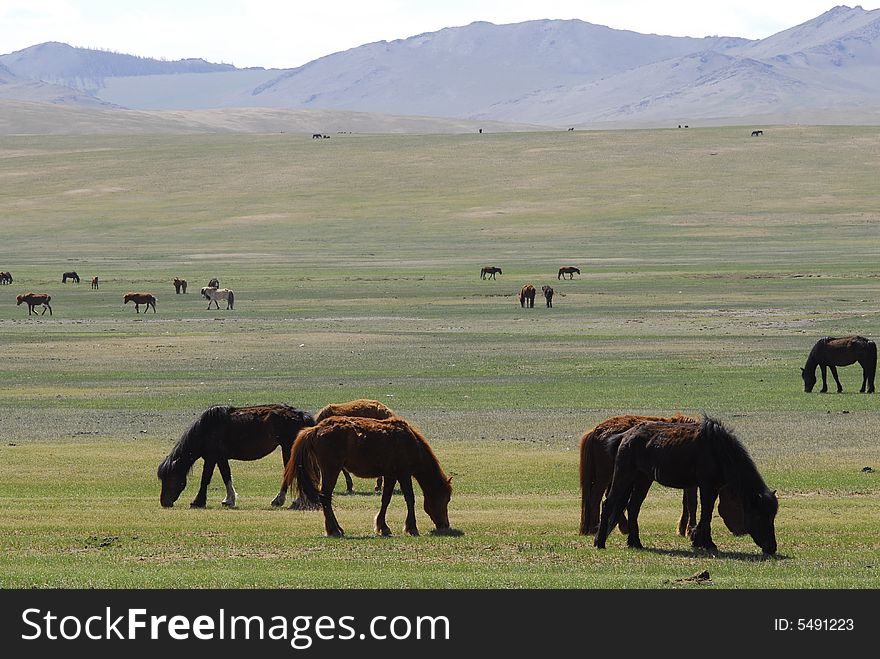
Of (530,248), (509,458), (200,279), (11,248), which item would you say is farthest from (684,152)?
(509,458)

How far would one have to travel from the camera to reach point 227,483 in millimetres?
16750

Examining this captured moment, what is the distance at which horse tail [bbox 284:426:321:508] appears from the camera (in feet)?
46.9

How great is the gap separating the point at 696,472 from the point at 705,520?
17.5 inches

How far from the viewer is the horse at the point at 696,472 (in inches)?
496

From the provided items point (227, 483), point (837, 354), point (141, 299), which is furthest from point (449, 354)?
point (227, 483)

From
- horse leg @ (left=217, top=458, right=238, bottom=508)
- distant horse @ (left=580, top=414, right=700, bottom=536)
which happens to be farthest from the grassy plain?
horse leg @ (left=217, top=458, right=238, bottom=508)

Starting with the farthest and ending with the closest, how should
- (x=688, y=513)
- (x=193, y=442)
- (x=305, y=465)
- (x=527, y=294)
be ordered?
(x=527, y=294) < (x=193, y=442) < (x=305, y=465) < (x=688, y=513)

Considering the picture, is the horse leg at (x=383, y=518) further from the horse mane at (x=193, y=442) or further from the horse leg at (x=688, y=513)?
the horse mane at (x=193, y=442)

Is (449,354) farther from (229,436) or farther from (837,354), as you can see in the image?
(229,436)

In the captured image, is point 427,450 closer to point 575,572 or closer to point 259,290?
point 575,572

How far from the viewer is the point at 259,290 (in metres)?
62.8

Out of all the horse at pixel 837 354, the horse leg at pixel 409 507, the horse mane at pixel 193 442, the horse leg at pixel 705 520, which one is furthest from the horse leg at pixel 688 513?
the horse at pixel 837 354
